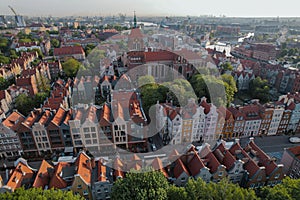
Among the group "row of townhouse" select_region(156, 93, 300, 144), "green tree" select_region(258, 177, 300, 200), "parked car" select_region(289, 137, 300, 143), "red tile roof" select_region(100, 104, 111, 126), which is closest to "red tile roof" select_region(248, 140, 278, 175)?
"green tree" select_region(258, 177, 300, 200)

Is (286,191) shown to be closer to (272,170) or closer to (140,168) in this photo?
(272,170)

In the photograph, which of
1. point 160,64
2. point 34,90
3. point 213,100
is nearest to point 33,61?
point 34,90

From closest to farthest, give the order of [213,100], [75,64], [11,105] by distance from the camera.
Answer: [213,100] → [11,105] → [75,64]

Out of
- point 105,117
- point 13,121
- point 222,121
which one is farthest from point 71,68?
point 222,121

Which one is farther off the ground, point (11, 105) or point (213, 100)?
point (213, 100)

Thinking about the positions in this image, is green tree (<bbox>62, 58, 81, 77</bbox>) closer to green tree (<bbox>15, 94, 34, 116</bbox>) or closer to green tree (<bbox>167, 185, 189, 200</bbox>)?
green tree (<bbox>15, 94, 34, 116</bbox>)

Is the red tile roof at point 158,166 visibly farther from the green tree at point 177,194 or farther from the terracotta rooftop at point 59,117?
the terracotta rooftop at point 59,117

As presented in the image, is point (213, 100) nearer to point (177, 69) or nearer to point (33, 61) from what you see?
point (177, 69)
